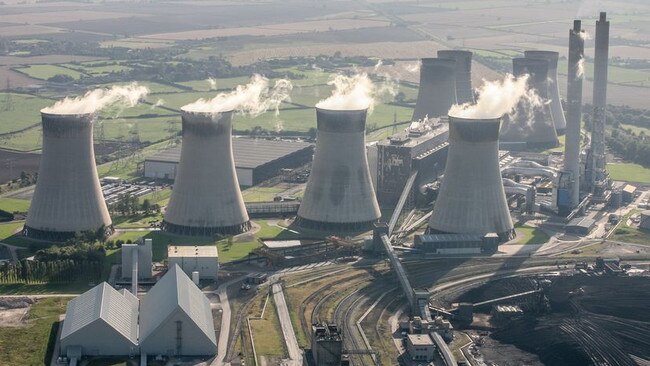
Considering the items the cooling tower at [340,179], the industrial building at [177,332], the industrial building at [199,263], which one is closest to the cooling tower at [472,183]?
the cooling tower at [340,179]

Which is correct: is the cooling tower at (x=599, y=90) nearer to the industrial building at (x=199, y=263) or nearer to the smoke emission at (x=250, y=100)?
the smoke emission at (x=250, y=100)

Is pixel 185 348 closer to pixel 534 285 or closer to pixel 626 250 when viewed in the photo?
pixel 534 285

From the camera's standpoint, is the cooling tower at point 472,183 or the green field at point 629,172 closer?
the cooling tower at point 472,183

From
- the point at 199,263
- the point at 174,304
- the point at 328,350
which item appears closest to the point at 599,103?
the point at 199,263

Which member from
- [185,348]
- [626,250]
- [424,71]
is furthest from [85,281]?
[424,71]

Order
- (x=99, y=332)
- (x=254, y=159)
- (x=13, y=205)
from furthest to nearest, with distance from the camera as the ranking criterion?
(x=254, y=159), (x=13, y=205), (x=99, y=332)

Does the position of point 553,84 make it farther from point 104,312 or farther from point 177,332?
point 104,312
